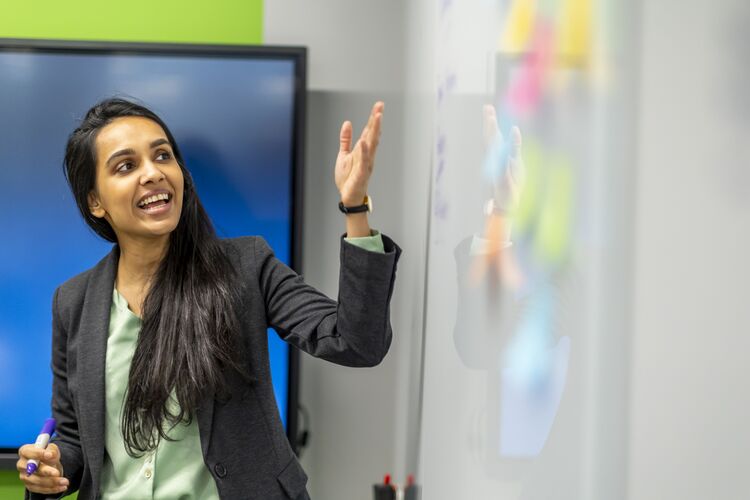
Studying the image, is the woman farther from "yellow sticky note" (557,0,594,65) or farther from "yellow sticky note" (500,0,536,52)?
"yellow sticky note" (557,0,594,65)

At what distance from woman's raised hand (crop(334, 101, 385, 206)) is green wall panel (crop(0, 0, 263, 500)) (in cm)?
124

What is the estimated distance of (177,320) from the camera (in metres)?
1.32

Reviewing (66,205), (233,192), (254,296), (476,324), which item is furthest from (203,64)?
(476,324)

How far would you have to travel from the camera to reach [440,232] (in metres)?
1.15

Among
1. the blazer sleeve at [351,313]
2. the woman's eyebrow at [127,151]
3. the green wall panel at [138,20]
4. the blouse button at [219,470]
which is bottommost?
the blouse button at [219,470]

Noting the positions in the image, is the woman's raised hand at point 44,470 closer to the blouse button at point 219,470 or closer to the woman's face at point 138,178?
the blouse button at point 219,470

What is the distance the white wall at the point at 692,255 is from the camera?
0.25m

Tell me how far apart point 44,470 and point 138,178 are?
0.51 metres

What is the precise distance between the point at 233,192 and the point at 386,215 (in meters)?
0.44

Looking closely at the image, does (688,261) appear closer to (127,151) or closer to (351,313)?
(351,313)

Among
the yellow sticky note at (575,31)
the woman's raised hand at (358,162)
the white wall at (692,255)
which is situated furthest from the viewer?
the woman's raised hand at (358,162)

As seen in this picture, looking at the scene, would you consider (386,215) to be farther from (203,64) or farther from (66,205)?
(66,205)

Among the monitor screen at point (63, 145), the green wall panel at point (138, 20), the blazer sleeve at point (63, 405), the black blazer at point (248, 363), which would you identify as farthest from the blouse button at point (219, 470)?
the green wall panel at point (138, 20)

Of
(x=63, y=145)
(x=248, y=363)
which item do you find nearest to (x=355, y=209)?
(x=248, y=363)
